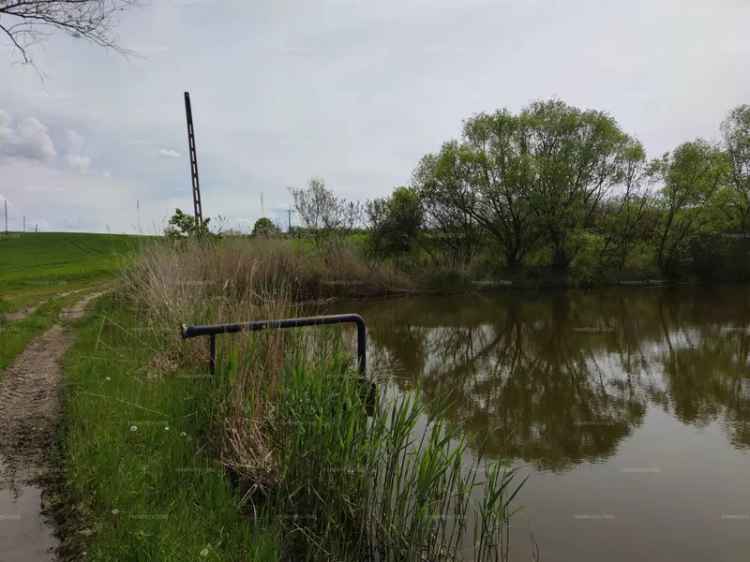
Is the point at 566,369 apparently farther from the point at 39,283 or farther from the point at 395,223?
the point at 39,283

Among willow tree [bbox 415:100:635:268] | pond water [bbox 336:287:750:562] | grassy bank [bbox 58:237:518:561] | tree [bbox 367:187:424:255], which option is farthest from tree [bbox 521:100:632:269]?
grassy bank [bbox 58:237:518:561]

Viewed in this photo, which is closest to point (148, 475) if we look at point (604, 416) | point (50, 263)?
point (604, 416)

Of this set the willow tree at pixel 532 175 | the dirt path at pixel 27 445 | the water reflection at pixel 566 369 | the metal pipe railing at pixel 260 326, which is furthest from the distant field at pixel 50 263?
the willow tree at pixel 532 175

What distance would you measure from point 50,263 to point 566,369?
112 ft

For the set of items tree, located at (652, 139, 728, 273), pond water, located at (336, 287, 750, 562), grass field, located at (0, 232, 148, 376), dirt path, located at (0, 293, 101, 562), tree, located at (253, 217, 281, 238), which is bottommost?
pond water, located at (336, 287, 750, 562)

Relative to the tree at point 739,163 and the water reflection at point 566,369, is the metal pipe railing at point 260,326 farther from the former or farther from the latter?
the tree at point 739,163

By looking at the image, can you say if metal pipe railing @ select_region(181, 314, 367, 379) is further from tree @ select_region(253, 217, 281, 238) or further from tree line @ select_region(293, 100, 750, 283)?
tree line @ select_region(293, 100, 750, 283)

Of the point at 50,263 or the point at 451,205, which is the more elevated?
the point at 451,205

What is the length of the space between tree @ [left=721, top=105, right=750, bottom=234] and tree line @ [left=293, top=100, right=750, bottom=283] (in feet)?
1.49

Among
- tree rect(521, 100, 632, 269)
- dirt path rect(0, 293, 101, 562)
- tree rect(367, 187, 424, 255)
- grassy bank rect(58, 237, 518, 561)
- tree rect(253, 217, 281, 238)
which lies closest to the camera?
dirt path rect(0, 293, 101, 562)

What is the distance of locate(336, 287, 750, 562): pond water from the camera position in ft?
12.9

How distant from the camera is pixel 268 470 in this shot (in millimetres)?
3514

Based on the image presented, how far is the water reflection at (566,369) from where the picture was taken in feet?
19.8

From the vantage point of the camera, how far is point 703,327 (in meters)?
13.3
